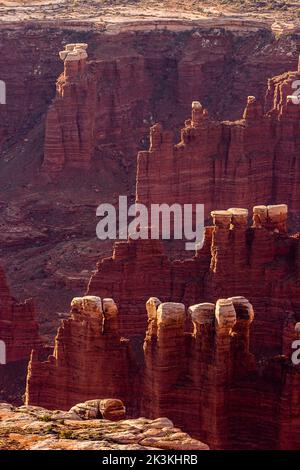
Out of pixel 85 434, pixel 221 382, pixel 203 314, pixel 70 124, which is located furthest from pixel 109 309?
pixel 70 124

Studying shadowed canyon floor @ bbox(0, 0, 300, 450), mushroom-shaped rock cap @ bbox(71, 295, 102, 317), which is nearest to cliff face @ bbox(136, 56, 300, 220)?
shadowed canyon floor @ bbox(0, 0, 300, 450)

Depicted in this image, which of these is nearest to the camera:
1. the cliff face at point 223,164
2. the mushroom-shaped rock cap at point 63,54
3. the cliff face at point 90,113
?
the cliff face at point 223,164

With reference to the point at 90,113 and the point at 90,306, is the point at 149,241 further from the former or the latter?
the point at 90,113

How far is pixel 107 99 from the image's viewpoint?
287ft

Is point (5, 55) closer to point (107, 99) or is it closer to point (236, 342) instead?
point (107, 99)

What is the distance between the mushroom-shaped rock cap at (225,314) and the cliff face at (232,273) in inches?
277

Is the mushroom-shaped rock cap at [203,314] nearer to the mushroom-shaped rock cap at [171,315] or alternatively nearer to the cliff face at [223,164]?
the mushroom-shaped rock cap at [171,315]

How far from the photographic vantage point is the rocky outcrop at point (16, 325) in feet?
197

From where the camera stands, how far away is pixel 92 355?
4875 cm

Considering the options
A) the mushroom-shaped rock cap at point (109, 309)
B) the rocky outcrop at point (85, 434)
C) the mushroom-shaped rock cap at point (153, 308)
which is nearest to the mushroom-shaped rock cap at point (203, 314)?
the mushroom-shaped rock cap at point (153, 308)

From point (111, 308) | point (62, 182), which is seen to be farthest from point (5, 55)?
→ point (111, 308)

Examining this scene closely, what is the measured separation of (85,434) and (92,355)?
11777 millimetres

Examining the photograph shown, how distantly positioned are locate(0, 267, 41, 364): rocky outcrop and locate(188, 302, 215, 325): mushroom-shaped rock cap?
45.4 feet

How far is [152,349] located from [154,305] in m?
1.08
